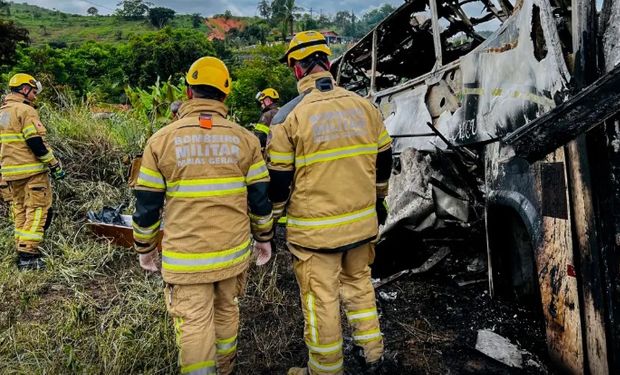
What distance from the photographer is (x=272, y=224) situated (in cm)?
237

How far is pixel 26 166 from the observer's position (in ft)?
13.3

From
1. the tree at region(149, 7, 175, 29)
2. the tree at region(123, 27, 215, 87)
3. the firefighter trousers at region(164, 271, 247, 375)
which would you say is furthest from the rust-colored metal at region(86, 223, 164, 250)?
the tree at region(149, 7, 175, 29)

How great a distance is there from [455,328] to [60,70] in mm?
27761

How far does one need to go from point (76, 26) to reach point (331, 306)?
8481 cm

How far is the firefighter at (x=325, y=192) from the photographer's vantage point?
217 centimetres

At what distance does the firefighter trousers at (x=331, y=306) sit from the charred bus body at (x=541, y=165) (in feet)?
2.71

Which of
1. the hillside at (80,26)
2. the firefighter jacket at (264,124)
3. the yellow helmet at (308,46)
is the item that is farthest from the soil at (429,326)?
the hillside at (80,26)

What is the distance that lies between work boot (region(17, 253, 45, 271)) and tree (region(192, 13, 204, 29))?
78463mm

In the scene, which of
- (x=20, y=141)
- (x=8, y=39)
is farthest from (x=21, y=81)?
(x=8, y=39)

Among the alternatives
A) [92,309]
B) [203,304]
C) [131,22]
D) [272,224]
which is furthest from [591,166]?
[131,22]

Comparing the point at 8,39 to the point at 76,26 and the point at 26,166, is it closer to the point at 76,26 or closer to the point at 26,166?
the point at 26,166

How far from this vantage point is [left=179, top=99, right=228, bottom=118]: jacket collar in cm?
211

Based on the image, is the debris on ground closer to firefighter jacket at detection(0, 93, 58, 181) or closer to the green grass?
the green grass

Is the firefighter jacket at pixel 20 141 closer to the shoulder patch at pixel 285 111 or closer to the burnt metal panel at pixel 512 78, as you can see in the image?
the shoulder patch at pixel 285 111
